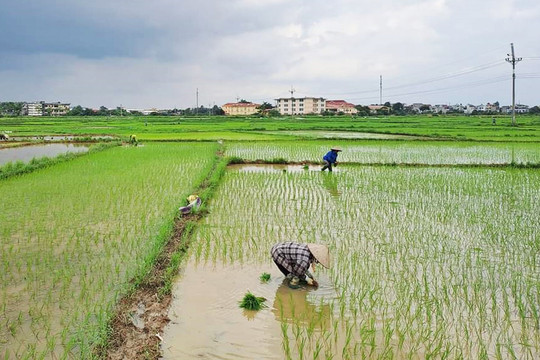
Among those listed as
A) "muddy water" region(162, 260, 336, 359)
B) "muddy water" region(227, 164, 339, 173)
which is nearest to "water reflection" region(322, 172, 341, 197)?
"muddy water" region(227, 164, 339, 173)

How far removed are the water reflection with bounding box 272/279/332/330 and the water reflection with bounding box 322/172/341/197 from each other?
456 cm

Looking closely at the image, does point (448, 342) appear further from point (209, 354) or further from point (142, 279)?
point (142, 279)

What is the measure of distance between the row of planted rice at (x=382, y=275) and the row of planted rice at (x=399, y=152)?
17.2 feet

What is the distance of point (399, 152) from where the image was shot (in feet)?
51.8

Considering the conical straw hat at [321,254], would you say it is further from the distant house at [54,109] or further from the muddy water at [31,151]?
the distant house at [54,109]

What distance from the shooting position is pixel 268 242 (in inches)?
215

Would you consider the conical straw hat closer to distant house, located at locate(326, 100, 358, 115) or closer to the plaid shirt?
the plaid shirt

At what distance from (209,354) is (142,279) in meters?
1.30

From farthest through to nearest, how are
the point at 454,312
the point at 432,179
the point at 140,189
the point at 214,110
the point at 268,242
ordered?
1. the point at 214,110
2. the point at 432,179
3. the point at 140,189
4. the point at 268,242
5. the point at 454,312

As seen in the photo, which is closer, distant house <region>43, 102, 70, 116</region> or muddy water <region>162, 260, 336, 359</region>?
muddy water <region>162, 260, 336, 359</region>

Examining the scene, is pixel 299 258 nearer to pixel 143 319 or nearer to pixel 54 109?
pixel 143 319

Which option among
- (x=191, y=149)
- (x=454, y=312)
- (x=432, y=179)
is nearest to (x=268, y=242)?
(x=454, y=312)

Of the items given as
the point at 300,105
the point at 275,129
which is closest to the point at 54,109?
the point at 300,105

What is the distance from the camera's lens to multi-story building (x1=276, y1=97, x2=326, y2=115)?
258 ft
